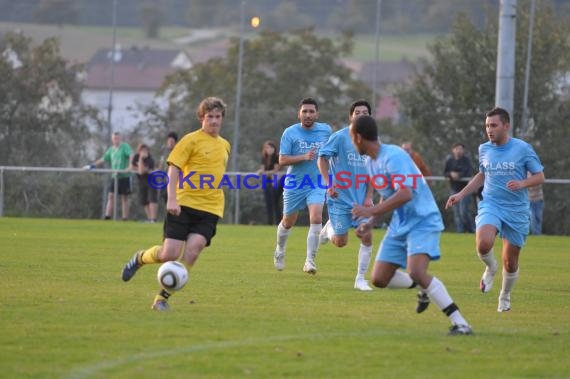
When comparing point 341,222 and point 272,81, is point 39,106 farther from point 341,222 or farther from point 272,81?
point 341,222

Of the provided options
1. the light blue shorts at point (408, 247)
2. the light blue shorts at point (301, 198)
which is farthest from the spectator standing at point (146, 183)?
the light blue shorts at point (408, 247)

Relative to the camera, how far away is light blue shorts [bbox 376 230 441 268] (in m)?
8.66

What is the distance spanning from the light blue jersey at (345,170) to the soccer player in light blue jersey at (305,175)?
0.90m

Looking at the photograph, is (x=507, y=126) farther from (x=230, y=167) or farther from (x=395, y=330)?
(x=230, y=167)

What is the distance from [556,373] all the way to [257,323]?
2725mm

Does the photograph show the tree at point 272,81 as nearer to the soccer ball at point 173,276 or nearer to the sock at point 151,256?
the sock at point 151,256

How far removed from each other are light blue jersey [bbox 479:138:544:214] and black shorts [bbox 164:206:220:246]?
2.74 metres

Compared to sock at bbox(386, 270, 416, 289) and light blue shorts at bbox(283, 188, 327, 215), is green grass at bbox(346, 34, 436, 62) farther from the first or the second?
sock at bbox(386, 270, 416, 289)

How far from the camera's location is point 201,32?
64688mm

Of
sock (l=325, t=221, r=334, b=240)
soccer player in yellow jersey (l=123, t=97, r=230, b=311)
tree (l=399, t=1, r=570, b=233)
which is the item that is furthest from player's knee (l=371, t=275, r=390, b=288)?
tree (l=399, t=1, r=570, b=233)

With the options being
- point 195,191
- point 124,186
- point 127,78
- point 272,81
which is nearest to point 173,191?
point 195,191

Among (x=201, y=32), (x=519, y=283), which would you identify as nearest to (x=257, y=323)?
(x=519, y=283)

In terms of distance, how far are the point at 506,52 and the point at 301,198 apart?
9.63 m

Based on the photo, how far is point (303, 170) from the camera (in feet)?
46.6
